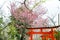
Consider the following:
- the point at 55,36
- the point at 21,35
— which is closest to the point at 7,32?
the point at 21,35

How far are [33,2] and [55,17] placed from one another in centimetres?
31

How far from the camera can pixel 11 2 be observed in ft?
10.2

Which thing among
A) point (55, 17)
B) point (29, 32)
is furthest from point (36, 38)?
point (55, 17)

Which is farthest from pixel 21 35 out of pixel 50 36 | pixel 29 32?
pixel 50 36

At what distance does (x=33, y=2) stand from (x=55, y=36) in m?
0.48

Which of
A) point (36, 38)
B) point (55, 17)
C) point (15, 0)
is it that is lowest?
point (36, 38)

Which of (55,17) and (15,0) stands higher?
(15,0)

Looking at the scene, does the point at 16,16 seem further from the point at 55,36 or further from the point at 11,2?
the point at 55,36

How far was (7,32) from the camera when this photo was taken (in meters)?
3.08

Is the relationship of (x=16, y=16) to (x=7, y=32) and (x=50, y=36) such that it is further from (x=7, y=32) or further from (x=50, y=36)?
(x=50, y=36)

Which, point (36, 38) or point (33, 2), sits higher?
point (33, 2)

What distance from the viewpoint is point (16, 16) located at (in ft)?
10.2

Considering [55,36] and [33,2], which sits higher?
[33,2]

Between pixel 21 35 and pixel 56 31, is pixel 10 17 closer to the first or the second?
pixel 21 35
